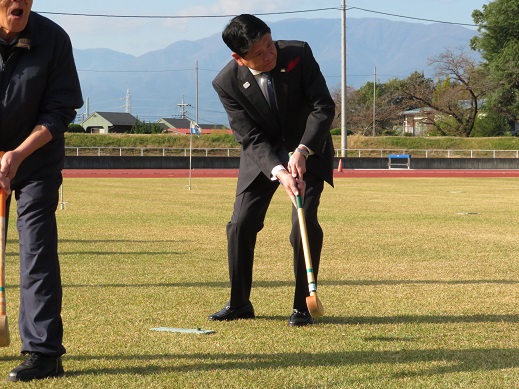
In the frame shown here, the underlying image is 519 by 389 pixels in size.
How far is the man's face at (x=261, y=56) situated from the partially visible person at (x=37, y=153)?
1328 millimetres

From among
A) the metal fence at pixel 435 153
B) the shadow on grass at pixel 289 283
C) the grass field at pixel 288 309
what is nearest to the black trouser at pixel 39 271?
the grass field at pixel 288 309

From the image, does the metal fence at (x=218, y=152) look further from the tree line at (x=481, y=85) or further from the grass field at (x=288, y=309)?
the grass field at (x=288, y=309)

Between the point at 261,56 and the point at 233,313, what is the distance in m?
1.88

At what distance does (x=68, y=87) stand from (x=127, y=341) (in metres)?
1.75

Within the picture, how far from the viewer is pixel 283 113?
693 cm

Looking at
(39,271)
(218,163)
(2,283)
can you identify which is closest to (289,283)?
(39,271)

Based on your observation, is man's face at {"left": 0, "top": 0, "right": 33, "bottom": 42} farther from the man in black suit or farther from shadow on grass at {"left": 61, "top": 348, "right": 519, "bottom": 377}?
shadow on grass at {"left": 61, "top": 348, "right": 519, "bottom": 377}

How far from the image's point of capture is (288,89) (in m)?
6.84

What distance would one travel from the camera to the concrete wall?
5038 centimetres

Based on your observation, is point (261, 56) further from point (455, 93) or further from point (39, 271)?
point (455, 93)

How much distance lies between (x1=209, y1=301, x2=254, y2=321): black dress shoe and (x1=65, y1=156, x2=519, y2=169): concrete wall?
1645 inches

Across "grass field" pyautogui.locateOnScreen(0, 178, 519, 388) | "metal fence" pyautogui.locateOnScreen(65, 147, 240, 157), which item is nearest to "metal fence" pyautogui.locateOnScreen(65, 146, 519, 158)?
"metal fence" pyautogui.locateOnScreen(65, 147, 240, 157)

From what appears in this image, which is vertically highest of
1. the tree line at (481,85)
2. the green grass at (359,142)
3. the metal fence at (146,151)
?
the tree line at (481,85)

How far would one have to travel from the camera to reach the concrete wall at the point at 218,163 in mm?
50375
